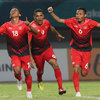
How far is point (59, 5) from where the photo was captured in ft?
63.5

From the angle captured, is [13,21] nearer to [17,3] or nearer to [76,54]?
[76,54]

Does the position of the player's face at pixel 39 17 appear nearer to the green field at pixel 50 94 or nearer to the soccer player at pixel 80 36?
the soccer player at pixel 80 36

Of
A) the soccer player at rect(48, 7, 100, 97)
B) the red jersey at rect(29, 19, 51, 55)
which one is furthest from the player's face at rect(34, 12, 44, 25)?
the soccer player at rect(48, 7, 100, 97)

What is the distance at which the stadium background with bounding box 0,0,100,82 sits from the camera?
19250mm

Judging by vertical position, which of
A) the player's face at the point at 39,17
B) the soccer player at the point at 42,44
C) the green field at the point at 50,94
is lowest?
the green field at the point at 50,94

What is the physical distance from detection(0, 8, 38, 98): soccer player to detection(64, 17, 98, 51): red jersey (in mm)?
1214

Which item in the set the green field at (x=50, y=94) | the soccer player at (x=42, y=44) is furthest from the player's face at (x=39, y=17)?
the green field at (x=50, y=94)

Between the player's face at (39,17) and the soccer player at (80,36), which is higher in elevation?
the player's face at (39,17)

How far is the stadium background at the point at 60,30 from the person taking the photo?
63.2 ft

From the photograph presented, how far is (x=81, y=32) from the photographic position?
37.7 ft

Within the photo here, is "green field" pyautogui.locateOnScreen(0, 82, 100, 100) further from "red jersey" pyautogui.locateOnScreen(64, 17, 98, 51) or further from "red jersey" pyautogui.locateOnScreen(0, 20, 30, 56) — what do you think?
"red jersey" pyautogui.locateOnScreen(64, 17, 98, 51)

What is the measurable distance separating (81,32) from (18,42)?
1.59 metres

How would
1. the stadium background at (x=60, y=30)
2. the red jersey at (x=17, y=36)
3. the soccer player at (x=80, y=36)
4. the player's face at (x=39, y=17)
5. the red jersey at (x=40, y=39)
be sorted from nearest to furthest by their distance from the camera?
the red jersey at (x=17, y=36) → the soccer player at (x=80, y=36) → the player's face at (x=39, y=17) → the red jersey at (x=40, y=39) → the stadium background at (x=60, y=30)

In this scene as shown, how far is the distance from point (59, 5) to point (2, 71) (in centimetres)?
363
